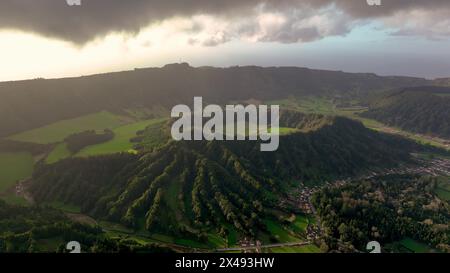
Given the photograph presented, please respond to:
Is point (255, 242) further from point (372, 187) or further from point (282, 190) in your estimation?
point (372, 187)

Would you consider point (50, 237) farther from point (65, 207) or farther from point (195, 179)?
point (195, 179)

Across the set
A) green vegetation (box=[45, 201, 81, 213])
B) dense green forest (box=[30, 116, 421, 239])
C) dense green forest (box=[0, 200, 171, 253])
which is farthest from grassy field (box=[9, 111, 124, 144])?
dense green forest (box=[0, 200, 171, 253])

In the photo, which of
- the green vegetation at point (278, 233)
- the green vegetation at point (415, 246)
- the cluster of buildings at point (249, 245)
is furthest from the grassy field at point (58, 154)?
the green vegetation at point (415, 246)

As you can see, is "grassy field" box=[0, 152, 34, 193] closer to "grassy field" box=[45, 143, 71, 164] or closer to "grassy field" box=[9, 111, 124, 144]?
"grassy field" box=[45, 143, 71, 164]

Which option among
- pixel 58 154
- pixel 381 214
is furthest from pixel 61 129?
pixel 381 214

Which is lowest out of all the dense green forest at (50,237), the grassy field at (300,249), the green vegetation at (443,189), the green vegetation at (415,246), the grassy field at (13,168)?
the green vegetation at (415,246)

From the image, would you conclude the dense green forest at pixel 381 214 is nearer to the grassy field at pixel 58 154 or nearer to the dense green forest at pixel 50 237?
the dense green forest at pixel 50 237

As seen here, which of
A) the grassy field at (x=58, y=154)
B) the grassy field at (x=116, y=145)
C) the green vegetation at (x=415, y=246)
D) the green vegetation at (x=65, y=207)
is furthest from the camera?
the grassy field at (x=116, y=145)
